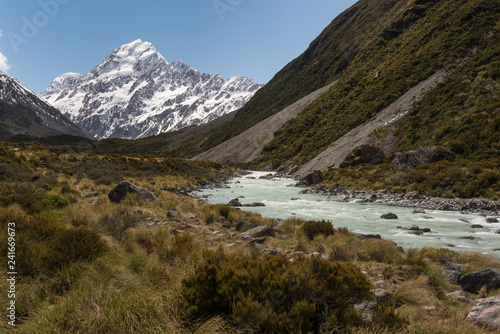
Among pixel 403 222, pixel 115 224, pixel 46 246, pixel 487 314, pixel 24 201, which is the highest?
pixel 24 201

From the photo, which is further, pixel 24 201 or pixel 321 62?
pixel 321 62

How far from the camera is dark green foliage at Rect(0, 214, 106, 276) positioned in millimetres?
4547

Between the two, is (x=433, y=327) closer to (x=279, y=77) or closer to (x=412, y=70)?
(x=412, y=70)

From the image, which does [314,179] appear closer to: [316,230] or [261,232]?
[316,230]

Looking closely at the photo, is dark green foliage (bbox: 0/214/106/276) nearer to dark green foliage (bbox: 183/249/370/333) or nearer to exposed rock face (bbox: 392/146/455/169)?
dark green foliage (bbox: 183/249/370/333)

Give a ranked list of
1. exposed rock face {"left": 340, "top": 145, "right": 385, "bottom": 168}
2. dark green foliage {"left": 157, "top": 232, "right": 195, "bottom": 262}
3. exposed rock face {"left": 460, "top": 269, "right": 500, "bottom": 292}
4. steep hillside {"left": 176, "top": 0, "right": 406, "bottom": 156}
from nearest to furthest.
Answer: exposed rock face {"left": 460, "top": 269, "right": 500, "bottom": 292}
dark green foliage {"left": 157, "top": 232, "right": 195, "bottom": 262}
exposed rock face {"left": 340, "top": 145, "right": 385, "bottom": 168}
steep hillside {"left": 176, "top": 0, "right": 406, "bottom": 156}

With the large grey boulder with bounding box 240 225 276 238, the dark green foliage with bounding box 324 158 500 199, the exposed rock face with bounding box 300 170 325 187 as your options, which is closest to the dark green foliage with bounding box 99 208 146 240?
the large grey boulder with bounding box 240 225 276 238

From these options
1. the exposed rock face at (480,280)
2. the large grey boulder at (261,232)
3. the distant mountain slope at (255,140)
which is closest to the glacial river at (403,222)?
the exposed rock face at (480,280)

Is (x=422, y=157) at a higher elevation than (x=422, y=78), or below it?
below

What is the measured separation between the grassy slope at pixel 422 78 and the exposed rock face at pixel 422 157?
4.12ft

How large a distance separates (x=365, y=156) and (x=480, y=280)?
31.8 m

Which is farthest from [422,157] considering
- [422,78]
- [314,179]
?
[422,78]

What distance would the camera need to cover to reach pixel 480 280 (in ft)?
18.1

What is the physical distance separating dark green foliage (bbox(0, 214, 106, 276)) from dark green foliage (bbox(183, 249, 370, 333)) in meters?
2.67
